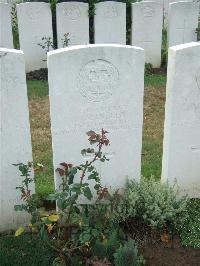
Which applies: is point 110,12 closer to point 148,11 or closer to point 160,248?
point 148,11

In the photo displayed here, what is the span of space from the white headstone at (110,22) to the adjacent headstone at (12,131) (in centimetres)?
601

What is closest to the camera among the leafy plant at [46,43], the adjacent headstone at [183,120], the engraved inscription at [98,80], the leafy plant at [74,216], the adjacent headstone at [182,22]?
the leafy plant at [74,216]

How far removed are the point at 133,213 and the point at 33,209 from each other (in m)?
0.96

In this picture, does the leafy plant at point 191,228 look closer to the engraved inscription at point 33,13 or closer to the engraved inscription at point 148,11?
the engraved inscription at point 148,11

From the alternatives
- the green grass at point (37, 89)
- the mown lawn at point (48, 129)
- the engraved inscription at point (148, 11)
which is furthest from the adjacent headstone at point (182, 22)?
the green grass at point (37, 89)

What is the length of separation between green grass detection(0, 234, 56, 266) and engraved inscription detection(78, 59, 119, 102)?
1455mm

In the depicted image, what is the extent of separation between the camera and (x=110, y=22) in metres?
9.38

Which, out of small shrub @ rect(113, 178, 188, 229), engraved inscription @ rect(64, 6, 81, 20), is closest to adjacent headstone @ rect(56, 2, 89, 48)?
engraved inscription @ rect(64, 6, 81, 20)

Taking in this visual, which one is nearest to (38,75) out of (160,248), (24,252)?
(24,252)

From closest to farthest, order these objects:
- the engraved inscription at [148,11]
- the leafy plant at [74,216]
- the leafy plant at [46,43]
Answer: the leafy plant at [74,216] < the leafy plant at [46,43] < the engraved inscription at [148,11]

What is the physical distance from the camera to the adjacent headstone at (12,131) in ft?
12.0

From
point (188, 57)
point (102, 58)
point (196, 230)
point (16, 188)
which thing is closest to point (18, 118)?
point (16, 188)

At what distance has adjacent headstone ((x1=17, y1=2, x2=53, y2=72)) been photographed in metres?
9.08

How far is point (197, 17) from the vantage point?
32.0ft
